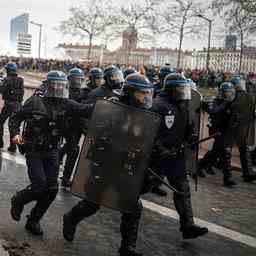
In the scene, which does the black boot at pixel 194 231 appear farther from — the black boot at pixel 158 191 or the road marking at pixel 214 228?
the black boot at pixel 158 191

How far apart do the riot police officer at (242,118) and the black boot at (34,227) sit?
4.16m

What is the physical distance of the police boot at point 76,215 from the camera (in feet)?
14.8

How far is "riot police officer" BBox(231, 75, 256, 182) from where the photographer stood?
327 inches

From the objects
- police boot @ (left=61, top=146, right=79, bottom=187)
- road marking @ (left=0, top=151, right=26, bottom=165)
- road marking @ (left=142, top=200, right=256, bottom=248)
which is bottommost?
road marking @ (left=142, top=200, right=256, bottom=248)

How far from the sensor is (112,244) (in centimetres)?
488

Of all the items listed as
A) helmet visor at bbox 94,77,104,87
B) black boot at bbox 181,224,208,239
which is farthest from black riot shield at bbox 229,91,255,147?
black boot at bbox 181,224,208,239

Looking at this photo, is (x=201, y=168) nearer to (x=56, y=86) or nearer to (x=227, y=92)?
(x=227, y=92)

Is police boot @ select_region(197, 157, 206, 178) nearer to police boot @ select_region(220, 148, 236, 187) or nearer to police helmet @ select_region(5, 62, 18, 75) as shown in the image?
police boot @ select_region(220, 148, 236, 187)

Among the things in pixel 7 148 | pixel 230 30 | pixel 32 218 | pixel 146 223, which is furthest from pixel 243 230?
pixel 230 30

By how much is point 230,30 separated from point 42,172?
44.4 ft

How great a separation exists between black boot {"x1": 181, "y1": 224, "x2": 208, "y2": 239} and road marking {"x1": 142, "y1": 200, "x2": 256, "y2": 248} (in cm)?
52

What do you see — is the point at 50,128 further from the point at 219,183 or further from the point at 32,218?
the point at 219,183

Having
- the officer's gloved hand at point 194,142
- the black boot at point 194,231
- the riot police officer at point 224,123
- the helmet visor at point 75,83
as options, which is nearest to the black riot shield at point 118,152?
the black boot at point 194,231

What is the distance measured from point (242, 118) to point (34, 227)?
4694 millimetres
